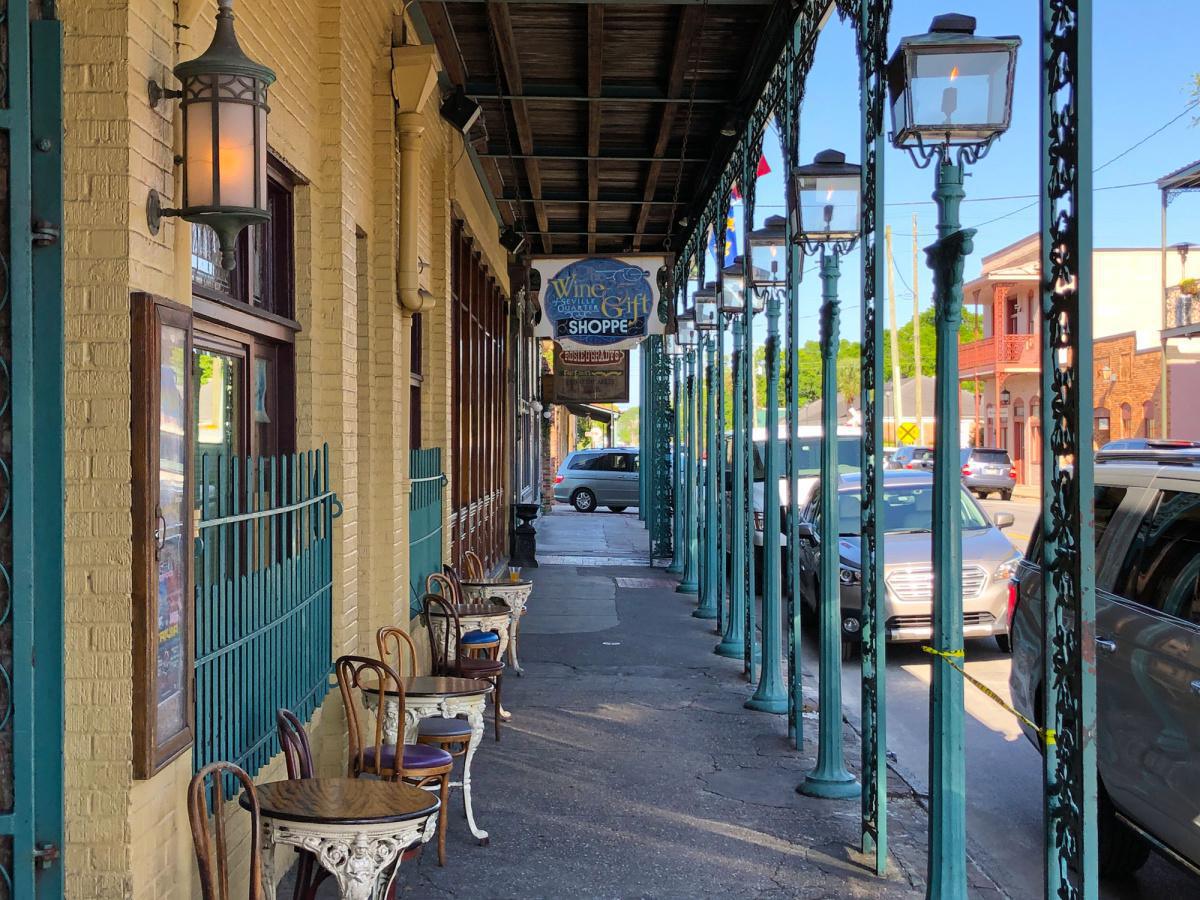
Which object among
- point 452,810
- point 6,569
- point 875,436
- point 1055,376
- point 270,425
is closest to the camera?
point 6,569

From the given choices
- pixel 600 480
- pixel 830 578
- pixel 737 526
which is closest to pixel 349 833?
pixel 830 578

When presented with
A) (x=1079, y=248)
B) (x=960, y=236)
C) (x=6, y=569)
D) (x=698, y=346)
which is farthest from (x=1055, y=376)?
(x=698, y=346)

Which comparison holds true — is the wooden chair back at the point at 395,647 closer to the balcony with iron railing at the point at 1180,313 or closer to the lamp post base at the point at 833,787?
the lamp post base at the point at 833,787

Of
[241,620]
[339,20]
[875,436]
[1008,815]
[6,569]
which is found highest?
[339,20]

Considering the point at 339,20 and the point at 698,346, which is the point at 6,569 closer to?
the point at 339,20

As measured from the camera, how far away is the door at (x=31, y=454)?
3.16 m

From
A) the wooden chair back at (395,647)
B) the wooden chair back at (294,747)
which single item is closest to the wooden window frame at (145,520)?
the wooden chair back at (294,747)

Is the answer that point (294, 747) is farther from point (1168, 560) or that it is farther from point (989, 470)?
point (989, 470)

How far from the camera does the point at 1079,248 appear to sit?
130 inches

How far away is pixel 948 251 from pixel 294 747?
2.92 meters

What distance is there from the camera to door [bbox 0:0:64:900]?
3.16m

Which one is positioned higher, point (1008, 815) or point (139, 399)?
point (139, 399)

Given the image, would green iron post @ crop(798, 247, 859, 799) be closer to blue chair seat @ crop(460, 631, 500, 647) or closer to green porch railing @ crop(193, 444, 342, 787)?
blue chair seat @ crop(460, 631, 500, 647)

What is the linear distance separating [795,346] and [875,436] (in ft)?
6.71
